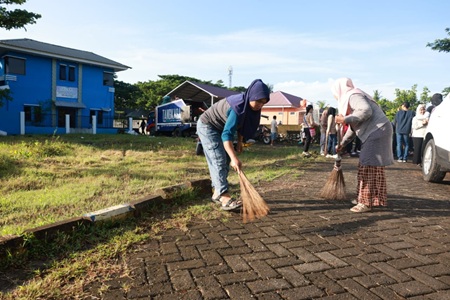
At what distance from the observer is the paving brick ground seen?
6.86ft

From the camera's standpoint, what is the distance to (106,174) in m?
6.39

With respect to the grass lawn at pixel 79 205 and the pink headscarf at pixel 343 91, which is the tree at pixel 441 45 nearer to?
the grass lawn at pixel 79 205

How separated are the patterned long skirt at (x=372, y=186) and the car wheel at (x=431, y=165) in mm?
2525

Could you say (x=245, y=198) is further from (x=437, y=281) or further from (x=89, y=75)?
(x=89, y=75)

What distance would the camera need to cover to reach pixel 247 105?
11.7 ft

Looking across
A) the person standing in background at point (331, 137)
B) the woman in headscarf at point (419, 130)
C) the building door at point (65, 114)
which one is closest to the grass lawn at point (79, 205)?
the woman in headscarf at point (419, 130)

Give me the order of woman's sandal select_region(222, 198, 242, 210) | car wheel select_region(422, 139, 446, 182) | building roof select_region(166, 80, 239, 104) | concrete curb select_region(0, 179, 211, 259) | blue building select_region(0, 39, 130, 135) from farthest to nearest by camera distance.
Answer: building roof select_region(166, 80, 239, 104) < blue building select_region(0, 39, 130, 135) < car wheel select_region(422, 139, 446, 182) < woman's sandal select_region(222, 198, 242, 210) < concrete curb select_region(0, 179, 211, 259)

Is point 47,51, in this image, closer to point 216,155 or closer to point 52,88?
point 52,88

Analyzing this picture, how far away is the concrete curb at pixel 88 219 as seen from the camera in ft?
8.16

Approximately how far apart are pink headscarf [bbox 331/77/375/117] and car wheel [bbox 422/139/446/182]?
275 centimetres

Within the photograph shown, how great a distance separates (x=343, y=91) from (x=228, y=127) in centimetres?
165

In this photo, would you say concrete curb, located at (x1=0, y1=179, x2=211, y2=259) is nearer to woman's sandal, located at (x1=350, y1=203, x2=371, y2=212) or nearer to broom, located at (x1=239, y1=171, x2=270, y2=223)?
broom, located at (x1=239, y1=171, x2=270, y2=223)

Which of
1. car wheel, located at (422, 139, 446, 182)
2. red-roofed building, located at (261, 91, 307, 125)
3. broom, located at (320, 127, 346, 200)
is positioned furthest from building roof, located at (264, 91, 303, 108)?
broom, located at (320, 127, 346, 200)

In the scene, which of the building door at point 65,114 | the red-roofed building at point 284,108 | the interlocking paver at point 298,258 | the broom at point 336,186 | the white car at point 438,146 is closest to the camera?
the interlocking paver at point 298,258
